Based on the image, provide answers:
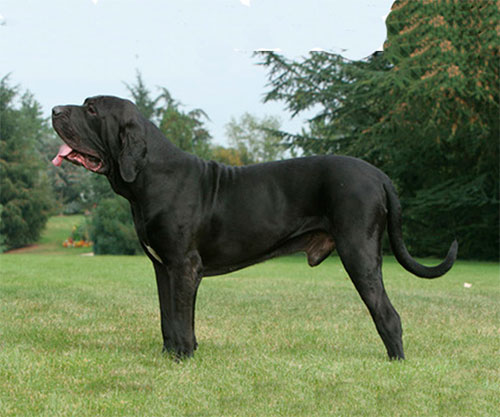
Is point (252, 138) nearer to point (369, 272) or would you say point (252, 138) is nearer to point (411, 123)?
point (411, 123)

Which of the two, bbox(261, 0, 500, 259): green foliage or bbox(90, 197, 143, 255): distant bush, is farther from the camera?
bbox(90, 197, 143, 255): distant bush

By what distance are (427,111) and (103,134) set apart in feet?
46.5

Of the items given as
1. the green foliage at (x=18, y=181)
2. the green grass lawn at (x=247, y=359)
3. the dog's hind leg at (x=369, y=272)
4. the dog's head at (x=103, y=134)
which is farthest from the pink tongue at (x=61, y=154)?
the green foliage at (x=18, y=181)

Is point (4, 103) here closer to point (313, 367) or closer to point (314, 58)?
point (314, 58)

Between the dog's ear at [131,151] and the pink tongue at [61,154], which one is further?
the dog's ear at [131,151]

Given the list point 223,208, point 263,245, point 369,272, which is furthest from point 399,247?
point 223,208

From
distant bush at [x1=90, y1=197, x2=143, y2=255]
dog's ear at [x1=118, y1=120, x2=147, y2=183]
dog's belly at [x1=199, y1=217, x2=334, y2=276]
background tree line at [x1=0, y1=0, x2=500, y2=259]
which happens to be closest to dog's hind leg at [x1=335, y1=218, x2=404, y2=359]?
dog's belly at [x1=199, y1=217, x2=334, y2=276]

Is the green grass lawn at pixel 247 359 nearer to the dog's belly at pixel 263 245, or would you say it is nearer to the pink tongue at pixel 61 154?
the dog's belly at pixel 263 245

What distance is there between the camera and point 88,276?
36.7 feet

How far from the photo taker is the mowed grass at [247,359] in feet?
10.8

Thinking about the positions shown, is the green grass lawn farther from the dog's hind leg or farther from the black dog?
the black dog

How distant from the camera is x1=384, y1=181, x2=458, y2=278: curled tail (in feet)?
13.9

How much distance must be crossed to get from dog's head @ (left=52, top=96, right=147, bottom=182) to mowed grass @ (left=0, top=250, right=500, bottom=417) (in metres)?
1.44

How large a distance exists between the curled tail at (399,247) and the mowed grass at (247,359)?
67 centimetres
